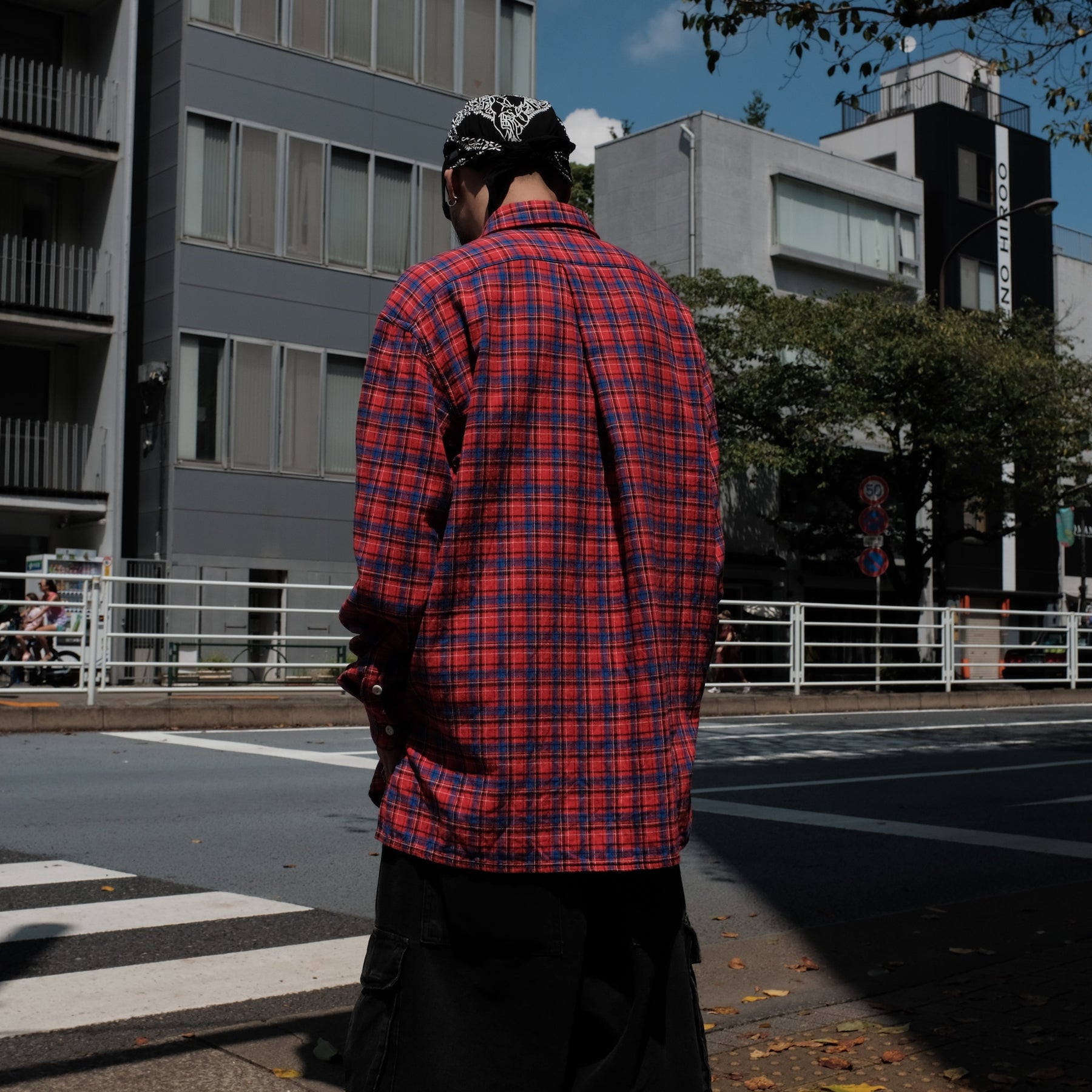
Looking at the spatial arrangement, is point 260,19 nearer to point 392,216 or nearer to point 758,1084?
point 392,216

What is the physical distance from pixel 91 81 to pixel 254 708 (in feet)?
49.1

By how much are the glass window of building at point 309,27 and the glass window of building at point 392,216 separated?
7.06 ft

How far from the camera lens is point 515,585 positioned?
196cm

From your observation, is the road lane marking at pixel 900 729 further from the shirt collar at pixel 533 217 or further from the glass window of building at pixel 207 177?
the glass window of building at pixel 207 177

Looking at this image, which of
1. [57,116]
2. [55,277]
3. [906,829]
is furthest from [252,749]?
[57,116]

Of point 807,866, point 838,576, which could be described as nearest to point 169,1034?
point 807,866

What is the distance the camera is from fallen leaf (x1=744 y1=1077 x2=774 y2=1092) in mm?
3539

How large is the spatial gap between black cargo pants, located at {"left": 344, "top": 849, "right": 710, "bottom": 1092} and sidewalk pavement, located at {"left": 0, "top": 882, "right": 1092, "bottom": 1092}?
1.54 metres

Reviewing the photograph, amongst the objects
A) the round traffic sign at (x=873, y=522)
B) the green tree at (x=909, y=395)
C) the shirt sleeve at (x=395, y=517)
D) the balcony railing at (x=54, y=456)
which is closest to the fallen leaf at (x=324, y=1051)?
the shirt sleeve at (x=395, y=517)

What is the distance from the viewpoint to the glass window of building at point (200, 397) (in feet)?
79.7

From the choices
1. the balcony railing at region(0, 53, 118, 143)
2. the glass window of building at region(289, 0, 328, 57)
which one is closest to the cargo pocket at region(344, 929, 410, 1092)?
the balcony railing at region(0, 53, 118, 143)

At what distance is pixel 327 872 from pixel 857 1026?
115 inches

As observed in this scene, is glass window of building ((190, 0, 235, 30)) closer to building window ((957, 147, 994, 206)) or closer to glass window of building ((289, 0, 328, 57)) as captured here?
glass window of building ((289, 0, 328, 57))

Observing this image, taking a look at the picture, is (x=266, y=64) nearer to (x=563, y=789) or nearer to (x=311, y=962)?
(x=311, y=962)
